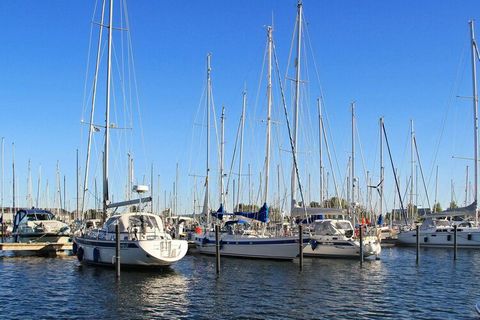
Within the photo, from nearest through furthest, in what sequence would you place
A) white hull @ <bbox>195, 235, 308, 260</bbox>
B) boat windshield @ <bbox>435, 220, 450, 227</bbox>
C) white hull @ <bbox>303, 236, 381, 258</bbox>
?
white hull @ <bbox>195, 235, 308, 260</bbox> < white hull @ <bbox>303, 236, 381, 258</bbox> < boat windshield @ <bbox>435, 220, 450, 227</bbox>

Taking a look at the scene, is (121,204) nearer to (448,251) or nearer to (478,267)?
(478,267)

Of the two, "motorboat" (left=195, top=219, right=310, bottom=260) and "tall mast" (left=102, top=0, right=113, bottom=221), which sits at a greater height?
"tall mast" (left=102, top=0, right=113, bottom=221)

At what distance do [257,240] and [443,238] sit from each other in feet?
88.5

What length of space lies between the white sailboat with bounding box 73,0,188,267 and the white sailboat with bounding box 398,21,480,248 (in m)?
35.8

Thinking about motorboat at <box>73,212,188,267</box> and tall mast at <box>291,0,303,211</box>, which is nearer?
motorboat at <box>73,212,188,267</box>

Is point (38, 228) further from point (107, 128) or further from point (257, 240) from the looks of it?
point (257, 240)

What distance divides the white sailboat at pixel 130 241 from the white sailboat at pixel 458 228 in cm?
3584

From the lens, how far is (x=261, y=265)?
1644 inches

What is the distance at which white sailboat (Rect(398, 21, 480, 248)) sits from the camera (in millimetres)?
59344

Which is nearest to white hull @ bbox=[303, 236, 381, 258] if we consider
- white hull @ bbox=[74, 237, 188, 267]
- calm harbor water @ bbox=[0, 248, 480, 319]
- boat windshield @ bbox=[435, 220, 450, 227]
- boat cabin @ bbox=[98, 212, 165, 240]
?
A: calm harbor water @ bbox=[0, 248, 480, 319]

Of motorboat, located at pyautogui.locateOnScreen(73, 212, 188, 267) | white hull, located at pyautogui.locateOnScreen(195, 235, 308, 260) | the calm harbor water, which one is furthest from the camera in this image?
white hull, located at pyautogui.locateOnScreen(195, 235, 308, 260)

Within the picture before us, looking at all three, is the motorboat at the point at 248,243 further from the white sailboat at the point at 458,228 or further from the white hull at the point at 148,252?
the white sailboat at the point at 458,228

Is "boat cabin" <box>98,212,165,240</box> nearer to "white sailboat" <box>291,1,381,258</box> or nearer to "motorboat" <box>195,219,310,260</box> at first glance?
"motorboat" <box>195,219,310,260</box>

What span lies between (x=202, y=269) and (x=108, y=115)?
13.7 metres
